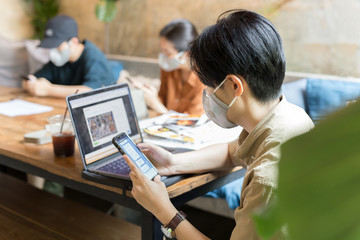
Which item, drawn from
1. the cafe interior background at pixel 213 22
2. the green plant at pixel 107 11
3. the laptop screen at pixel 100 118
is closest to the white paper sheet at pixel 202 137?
the laptop screen at pixel 100 118

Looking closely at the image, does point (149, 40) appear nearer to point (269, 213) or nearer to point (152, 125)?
point (152, 125)

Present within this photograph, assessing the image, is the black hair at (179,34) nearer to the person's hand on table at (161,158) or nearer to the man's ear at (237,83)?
the person's hand on table at (161,158)

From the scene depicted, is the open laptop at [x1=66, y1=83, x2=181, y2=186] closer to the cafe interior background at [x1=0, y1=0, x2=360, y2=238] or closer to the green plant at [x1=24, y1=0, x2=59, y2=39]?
the cafe interior background at [x1=0, y1=0, x2=360, y2=238]

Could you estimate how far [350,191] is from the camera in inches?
5.8

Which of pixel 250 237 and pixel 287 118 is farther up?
pixel 287 118

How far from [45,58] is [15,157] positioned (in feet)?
9.50

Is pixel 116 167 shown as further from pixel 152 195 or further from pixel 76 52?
pixel 76 52

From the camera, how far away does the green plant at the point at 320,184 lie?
0.47 feet

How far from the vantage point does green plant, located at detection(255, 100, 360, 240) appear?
0.47ft

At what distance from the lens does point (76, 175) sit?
4.67 feet

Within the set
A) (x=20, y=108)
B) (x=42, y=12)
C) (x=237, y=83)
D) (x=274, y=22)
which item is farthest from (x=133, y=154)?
(x=42, y=12)

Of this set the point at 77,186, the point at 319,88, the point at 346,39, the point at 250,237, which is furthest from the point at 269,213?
the point at 346,39

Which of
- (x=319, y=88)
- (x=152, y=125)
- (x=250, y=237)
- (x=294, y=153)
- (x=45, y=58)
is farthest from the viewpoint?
(x=45, y=58)

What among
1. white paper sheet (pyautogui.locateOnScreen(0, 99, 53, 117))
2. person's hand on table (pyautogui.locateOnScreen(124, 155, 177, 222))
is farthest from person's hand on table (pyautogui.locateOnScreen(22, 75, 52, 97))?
person's hand on table (pyautogui.locateOnScreen(124, 155, 177, 222))
